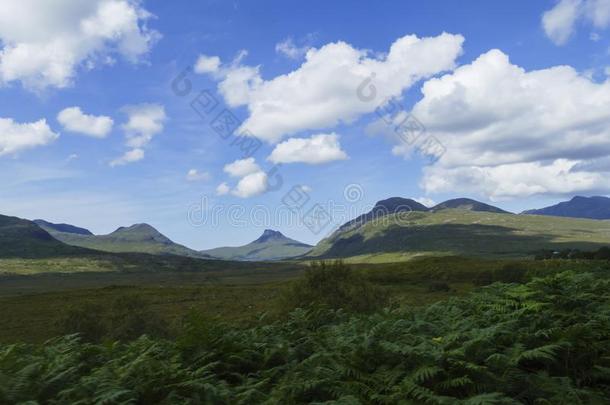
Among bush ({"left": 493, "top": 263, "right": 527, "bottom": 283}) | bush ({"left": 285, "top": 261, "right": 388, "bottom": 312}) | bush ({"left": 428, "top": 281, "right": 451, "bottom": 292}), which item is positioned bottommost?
bush ({"left": 428, "top": 281, "right": 451, "bottom": 292})

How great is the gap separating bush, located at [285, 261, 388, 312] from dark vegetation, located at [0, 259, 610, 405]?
11.9 metres

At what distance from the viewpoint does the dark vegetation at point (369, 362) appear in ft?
18.9

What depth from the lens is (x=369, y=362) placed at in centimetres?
700

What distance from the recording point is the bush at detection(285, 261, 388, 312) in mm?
22031

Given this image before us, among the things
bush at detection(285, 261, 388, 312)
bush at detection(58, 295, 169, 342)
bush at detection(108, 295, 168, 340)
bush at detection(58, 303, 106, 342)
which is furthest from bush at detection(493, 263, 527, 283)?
bush at detection(58, 303, 106, 342)

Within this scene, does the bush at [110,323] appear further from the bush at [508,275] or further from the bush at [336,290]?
the bush at [508,275]

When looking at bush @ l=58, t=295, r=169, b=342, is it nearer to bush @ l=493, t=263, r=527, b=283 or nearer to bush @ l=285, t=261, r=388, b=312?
bush @ l=285, t=261, r=388, b=312

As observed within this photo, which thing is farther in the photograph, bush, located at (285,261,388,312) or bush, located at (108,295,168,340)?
bush, located at (108,295,168,340)

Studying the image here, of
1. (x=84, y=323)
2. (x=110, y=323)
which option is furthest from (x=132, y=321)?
(x=84, y=323)

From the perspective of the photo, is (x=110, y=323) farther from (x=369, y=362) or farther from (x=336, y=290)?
(x=369, y=362)

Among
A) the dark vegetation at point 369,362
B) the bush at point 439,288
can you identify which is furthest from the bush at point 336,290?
the bush at point 439,288

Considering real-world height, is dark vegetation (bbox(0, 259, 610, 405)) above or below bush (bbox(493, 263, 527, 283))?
above

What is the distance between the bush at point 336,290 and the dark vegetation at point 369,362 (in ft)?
39.0

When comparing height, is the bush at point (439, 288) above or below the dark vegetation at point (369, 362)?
below
